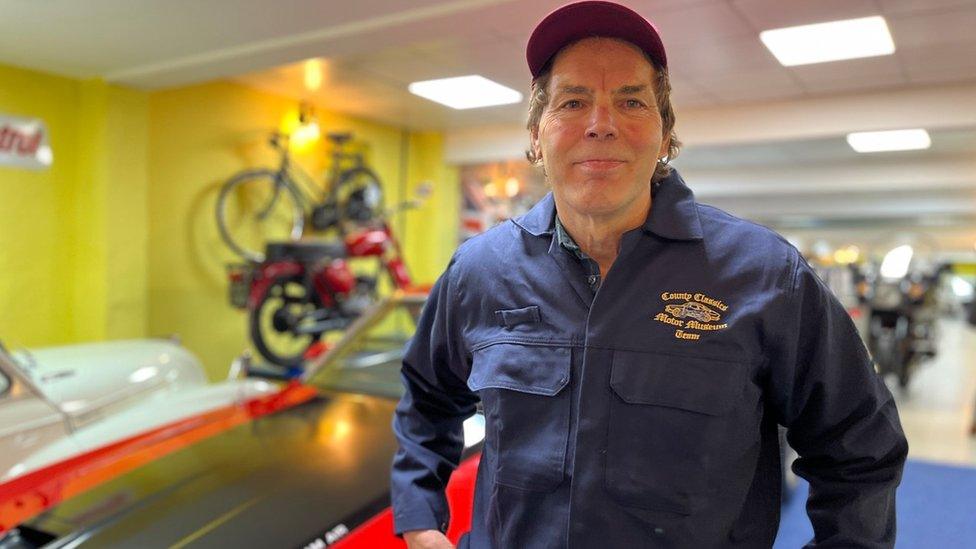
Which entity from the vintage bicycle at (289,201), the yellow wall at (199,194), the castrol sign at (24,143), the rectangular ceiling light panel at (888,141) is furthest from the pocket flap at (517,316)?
the rectangular ceiling light panel at (888,141)

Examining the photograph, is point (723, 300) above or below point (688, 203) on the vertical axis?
below

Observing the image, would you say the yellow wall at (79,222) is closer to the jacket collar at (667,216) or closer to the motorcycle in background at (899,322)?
the jacket collar at (667,216)

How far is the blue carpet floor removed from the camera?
385 cm

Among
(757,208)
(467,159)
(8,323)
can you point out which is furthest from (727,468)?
(757,208)

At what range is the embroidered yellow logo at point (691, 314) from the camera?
1.13 meters

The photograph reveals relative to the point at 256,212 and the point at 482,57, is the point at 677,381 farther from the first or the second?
the point at 256,212

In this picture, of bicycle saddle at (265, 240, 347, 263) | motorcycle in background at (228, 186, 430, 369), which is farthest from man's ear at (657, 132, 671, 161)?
bicycle saddle at (265, 240, 347, 263)

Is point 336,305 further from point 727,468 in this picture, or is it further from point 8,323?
point 727,468

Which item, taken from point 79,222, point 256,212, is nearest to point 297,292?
point 256,212

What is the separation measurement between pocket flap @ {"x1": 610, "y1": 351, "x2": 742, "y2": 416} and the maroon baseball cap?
557 millimetres

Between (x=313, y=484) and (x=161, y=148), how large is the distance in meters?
4.90

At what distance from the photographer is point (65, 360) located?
394cm

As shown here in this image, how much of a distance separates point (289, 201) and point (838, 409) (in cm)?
707

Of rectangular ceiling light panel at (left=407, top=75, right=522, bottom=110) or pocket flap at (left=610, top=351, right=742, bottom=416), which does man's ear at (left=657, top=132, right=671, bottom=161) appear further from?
rectangular ceiling light panel at (left=407, top=75, right=522, bottom=110)
